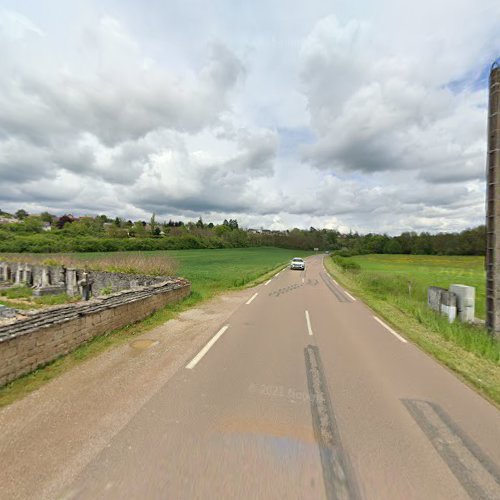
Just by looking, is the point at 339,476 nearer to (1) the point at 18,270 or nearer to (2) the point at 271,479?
(2) the point at 271,479

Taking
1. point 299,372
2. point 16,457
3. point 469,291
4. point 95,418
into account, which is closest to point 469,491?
point 299,372

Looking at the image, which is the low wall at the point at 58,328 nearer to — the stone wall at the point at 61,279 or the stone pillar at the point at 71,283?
the stone wall at the point at 61,279

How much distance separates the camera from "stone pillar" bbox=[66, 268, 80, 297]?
1795cm

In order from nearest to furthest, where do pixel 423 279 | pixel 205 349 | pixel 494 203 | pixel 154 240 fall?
1. pixel 205 349
2. pixel 494 203
3. pixel 423 279
4. pixel 154 240

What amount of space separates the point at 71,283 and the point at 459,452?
2129cm

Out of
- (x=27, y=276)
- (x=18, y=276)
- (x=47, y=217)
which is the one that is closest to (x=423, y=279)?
(x=27, y=276)

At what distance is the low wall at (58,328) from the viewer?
15.3ft

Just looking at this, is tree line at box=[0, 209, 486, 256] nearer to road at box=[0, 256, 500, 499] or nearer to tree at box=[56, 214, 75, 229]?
tree at box=[56, 214, 75, 229]

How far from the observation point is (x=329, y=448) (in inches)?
126

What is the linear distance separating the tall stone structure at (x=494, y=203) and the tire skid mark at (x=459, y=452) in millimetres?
5848

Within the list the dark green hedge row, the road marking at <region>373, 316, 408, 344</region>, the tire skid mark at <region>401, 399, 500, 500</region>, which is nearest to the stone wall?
the road marking at <region>373, 316, 408, 344</region>

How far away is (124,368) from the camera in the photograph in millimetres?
5312

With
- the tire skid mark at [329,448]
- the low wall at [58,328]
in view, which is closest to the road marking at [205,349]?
the tire skid mark at [329,448]

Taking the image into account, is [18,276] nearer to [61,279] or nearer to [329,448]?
[61,279]
